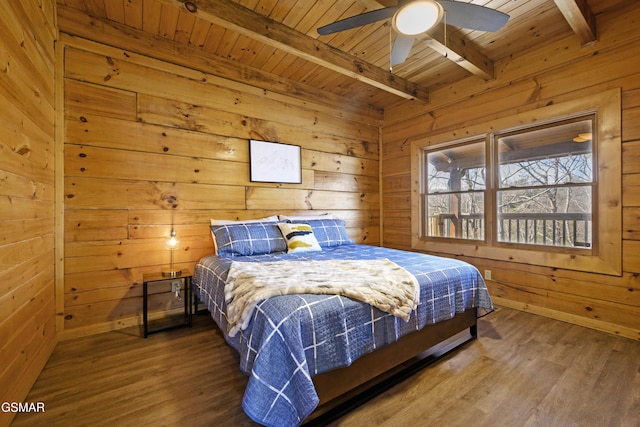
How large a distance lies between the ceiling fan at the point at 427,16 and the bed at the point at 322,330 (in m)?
1.54

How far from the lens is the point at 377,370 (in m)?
1.58

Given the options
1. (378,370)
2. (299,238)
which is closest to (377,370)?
(378,370)

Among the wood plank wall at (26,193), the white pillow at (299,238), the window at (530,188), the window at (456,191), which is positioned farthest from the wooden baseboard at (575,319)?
the wood plank wall at (26,193)

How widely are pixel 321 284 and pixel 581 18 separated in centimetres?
277

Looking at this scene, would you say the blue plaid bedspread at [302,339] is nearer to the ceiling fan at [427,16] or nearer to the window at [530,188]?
the ceiling fan at [427,16]

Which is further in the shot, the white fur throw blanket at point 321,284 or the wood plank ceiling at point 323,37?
the wood plank ceiling at point 323,37

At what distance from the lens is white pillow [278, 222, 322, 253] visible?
8.86ft

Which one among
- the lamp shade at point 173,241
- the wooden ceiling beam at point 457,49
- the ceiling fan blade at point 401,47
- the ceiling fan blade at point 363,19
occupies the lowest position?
the lamp shade at point 173,241

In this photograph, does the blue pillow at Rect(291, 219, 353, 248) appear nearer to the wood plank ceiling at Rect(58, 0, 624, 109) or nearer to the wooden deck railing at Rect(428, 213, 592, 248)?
the wooden deck railing at Rect(428, 213, 592, 248)

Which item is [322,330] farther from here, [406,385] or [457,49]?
[457,49]

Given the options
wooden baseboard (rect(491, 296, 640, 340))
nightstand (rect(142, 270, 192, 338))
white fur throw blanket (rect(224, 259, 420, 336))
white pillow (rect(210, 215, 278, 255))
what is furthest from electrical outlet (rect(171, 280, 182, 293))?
wooden baseboard (rect(491, 296, 640, 340))

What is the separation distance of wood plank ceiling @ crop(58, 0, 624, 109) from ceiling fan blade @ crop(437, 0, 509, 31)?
48 centimetres

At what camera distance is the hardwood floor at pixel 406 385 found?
1379 mm

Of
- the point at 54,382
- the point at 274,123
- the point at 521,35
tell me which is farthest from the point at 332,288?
the point at 521,35
